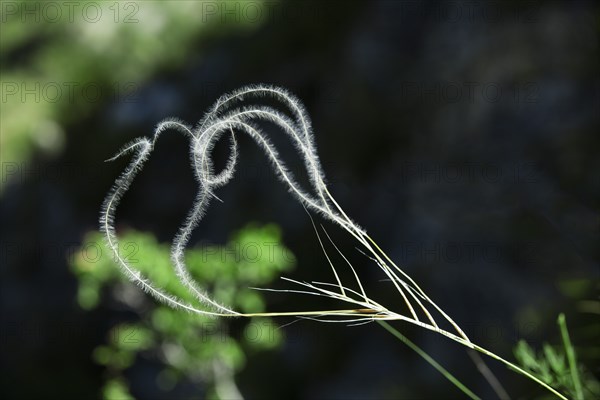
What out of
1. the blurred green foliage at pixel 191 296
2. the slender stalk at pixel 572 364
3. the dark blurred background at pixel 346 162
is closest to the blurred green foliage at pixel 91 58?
the dark blurred background at pixel 346 162

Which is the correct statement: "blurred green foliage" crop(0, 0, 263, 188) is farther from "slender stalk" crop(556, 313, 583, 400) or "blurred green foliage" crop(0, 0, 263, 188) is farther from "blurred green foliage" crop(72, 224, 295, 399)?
"slender stalk" crop(556, 313, 583, 400)

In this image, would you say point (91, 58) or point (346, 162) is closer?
point (346, 162)

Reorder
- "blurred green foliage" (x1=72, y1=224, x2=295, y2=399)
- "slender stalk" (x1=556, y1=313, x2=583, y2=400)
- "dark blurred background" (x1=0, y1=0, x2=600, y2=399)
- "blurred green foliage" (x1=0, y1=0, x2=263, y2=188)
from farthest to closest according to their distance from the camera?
"blurred green foliage" (x1=0, y1=0, x2=263, y2=188), "dark blurred background" (x1=0, y1=0, x2=600, y2=399), "blurred green foliage" (x1=72, y1=224, x2=295, y2=399), "slender stalk" (x1=556, y1=313, x2=583, y2=400)

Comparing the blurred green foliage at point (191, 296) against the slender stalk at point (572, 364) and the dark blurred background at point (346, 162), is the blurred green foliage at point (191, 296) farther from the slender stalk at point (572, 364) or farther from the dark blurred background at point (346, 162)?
the slender stalk at point (572, 364)

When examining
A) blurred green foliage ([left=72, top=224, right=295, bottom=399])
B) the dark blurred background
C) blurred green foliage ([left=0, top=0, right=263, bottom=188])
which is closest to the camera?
blurred green foliage ([left=72, top=224, right=295, bottom=399])

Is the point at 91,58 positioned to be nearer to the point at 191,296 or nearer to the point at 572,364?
the point at 191,296

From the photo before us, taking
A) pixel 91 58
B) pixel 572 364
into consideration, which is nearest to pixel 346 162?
pixel 91 58

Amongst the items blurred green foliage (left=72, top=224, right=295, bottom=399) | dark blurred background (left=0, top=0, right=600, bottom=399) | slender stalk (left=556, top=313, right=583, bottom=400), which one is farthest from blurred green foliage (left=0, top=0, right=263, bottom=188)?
slender stalk (left=556, top=313, right=583, bottom=400)
